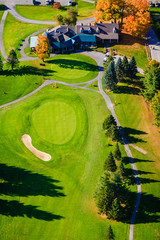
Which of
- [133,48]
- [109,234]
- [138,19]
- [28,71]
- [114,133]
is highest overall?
[138,19]

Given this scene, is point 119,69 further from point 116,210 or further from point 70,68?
point 116,210

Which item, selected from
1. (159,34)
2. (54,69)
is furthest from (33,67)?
(159,34)

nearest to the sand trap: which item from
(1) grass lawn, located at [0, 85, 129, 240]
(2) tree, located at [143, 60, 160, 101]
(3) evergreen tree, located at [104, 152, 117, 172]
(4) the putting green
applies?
(1) grass lawn, located at [0, 85, 129, 240]

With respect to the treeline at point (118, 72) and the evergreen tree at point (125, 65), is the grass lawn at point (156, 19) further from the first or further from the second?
the evergreen tree at point (125, 65)

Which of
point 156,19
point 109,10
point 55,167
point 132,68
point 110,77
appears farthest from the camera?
point 156,19

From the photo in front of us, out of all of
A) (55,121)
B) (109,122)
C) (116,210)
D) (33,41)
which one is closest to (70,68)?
(33,41)

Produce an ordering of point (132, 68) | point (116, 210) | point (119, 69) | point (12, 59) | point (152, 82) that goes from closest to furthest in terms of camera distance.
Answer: point (116, 210)
point (152, 82)
point (119, 69)
point (132, 68)
point (12, 59)

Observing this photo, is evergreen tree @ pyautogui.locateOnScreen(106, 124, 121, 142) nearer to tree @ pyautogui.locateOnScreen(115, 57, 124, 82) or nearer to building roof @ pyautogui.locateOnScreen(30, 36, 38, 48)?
tree @ pyautogui.locateOnScreen(115, 57, 124, 82)
